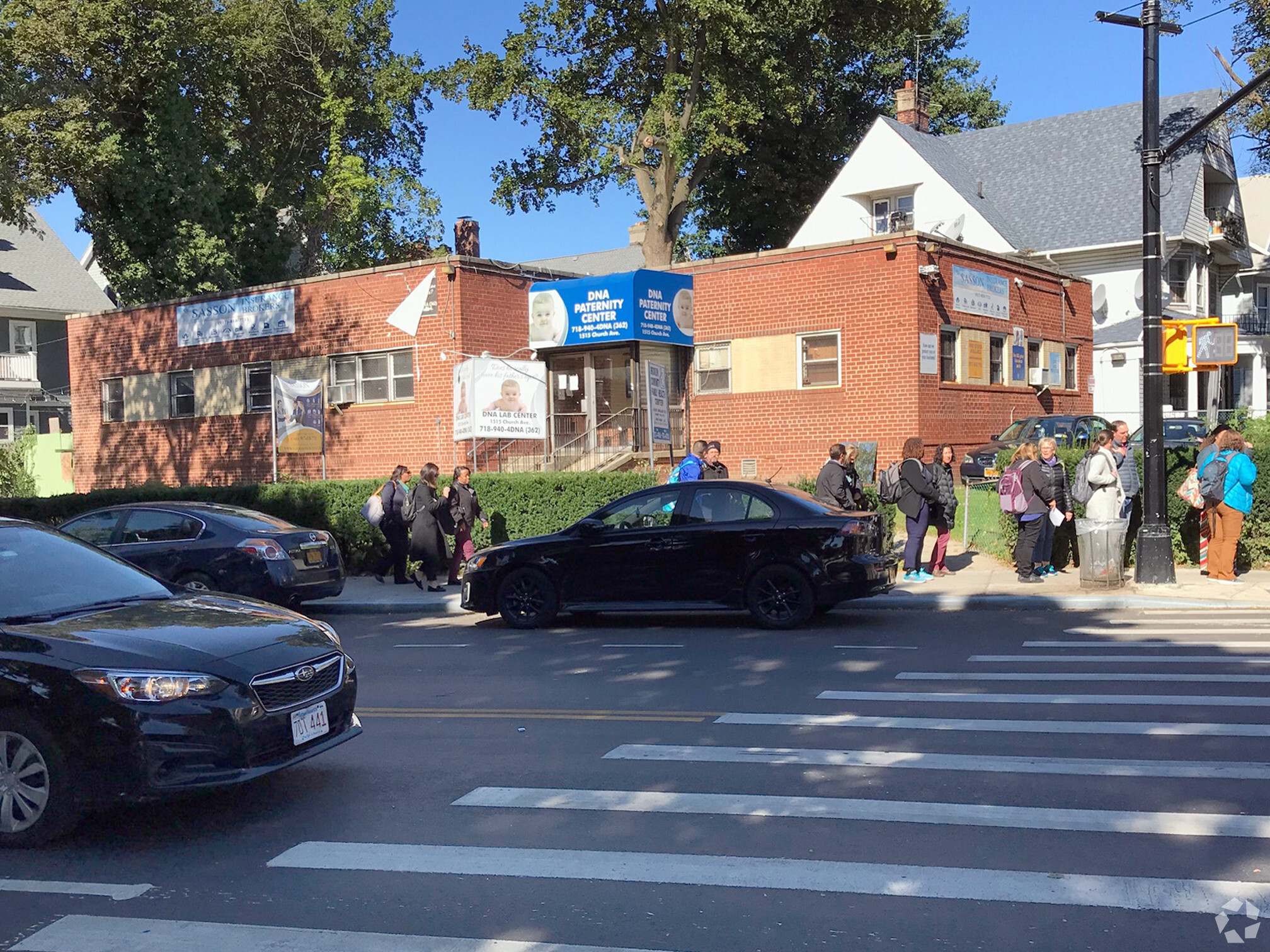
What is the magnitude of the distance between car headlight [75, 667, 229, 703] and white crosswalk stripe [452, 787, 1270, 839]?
1.49m

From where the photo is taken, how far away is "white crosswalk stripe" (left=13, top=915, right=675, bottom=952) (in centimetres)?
436

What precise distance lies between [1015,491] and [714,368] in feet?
35.5

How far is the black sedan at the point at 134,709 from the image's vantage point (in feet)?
18.2

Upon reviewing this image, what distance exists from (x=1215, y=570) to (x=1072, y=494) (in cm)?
189

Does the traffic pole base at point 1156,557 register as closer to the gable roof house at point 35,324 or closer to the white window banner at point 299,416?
the white window banner at point 299,416

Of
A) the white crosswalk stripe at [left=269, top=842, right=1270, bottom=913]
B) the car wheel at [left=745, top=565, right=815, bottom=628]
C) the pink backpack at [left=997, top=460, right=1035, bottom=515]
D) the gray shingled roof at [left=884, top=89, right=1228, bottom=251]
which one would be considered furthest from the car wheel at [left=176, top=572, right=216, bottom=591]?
the gray shingled roof at [left=884, top=89, right=1228, bottom=251]

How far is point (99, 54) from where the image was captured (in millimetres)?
32000

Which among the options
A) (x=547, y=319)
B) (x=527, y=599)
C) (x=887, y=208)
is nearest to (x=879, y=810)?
(x=527, y=599)

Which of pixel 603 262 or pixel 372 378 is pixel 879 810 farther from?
pixel 603 262

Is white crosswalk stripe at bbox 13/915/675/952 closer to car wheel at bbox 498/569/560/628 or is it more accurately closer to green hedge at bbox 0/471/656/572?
car wheel at bbox 498/569/560/628

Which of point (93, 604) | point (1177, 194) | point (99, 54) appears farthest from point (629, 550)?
point (1177, 194)

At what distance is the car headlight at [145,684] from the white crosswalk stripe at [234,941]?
1116 millimetres

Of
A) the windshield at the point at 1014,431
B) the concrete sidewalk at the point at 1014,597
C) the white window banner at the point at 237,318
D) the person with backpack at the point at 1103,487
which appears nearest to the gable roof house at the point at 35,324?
the white window banner at the point at 237,318

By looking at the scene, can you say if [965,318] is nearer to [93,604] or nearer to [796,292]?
[796,292]
